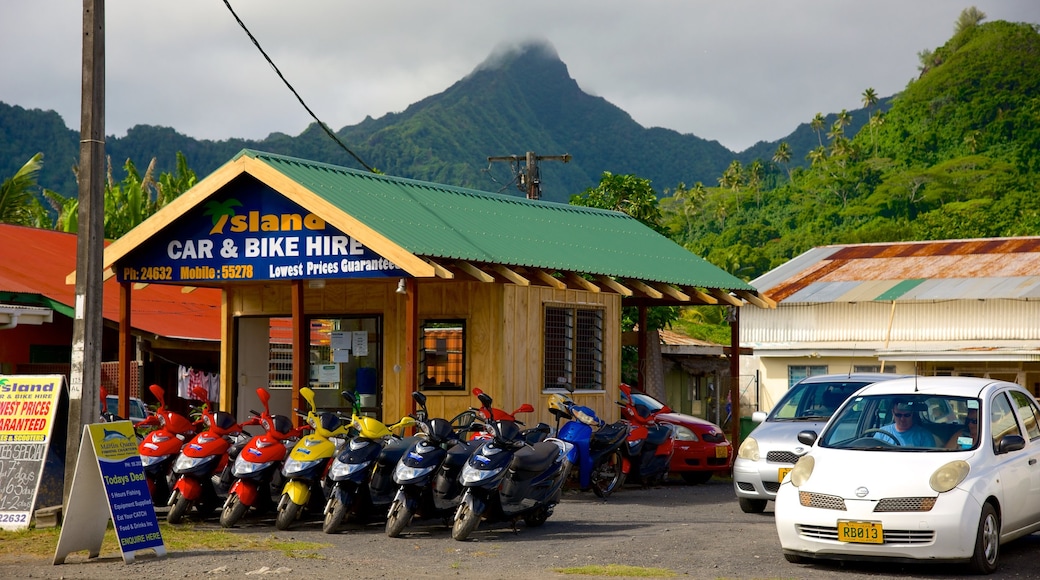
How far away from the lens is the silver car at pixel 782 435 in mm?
13656

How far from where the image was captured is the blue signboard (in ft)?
50.4

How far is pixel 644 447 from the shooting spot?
17.1 m

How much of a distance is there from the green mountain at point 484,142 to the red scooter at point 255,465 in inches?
1583

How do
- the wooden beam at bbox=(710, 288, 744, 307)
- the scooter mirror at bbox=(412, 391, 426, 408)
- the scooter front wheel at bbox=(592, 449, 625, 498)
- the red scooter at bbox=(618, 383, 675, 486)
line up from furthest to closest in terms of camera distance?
the wooden beam at bbox=(710, 288, 744, 307) < the red scooter at bbox=(618, 383, 675, 486) < the scooter front wheel at bbox=(592, 449, 625, 498) < the scooter mirror at bbox=(412, 391, 426, 408)

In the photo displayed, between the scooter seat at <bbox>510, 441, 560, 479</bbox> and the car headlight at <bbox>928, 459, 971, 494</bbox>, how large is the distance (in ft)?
13.5

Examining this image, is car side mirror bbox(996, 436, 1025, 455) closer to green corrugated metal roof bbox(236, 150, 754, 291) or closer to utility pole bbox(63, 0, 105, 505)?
green corrugated metal roof bbox(236, 150, 754, 291)

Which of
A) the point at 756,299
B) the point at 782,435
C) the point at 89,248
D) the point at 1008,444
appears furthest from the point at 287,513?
the point at 756,299

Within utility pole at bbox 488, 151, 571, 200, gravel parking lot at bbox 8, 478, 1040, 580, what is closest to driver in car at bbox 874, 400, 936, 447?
gravel parking lot at bbox 8, 478, 1040, 580

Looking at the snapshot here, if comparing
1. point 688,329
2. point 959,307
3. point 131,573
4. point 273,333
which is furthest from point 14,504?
point 688,329

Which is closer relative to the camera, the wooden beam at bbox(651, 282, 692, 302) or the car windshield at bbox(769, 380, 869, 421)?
the car windshield at bbox(769, 380, 869, 421)

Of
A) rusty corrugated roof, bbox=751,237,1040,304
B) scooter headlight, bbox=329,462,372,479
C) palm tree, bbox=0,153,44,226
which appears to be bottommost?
scooter headlight, bbox=329,462,372,479

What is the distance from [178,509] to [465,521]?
3192mm

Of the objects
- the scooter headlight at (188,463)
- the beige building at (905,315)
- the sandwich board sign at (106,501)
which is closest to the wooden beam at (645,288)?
the scooter headlight at (188,463)

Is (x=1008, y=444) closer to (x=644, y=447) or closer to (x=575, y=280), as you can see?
(x=644, y=447)
